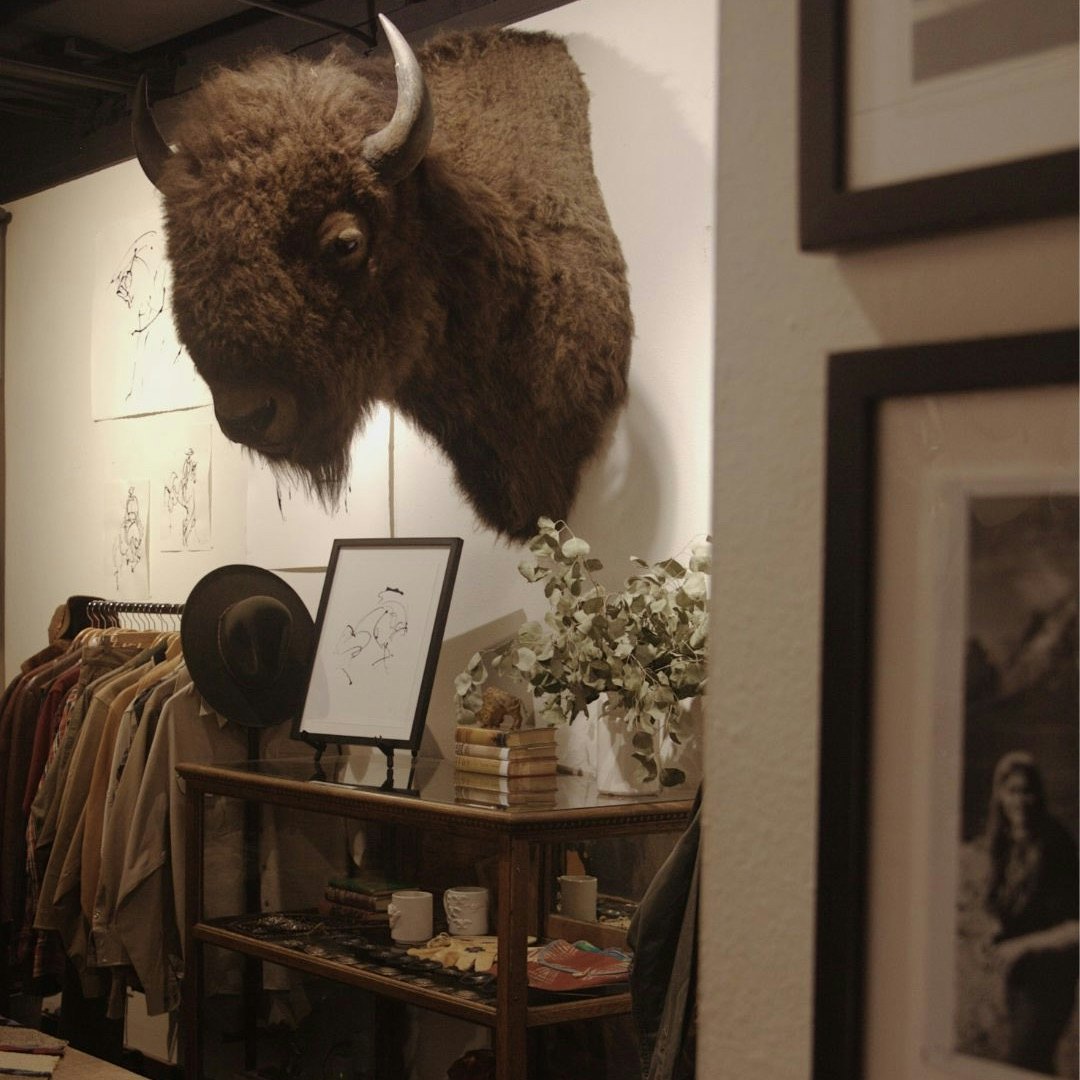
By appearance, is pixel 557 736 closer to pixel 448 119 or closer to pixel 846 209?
pixel 448 119

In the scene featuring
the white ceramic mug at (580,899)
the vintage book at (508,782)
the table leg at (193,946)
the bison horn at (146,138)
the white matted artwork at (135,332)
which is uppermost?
the bison horn at (146,138)

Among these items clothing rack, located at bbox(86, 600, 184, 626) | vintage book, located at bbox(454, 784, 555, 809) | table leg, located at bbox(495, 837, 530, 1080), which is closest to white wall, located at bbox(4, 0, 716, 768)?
clothing rack, located at bbox(86, 600, 184, 626)

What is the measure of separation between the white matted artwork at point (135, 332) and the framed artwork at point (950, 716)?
12.5 feet

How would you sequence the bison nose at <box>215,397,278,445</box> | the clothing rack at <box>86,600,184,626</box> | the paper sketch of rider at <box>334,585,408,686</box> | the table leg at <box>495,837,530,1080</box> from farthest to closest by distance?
the clothing rack at <box>86,600,184,626</box>, the bison nose at <box>215,397,278,445</box>, the paper sketch of rider at <box>334,585,408,686</box>, the table leg at <box>495,837,530,1080</box>

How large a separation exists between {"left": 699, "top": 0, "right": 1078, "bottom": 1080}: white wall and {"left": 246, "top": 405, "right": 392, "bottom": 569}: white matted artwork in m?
2.78

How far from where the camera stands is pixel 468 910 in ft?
9.20

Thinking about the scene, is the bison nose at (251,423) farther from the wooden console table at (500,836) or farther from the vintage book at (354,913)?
the vintage book at (354,913)

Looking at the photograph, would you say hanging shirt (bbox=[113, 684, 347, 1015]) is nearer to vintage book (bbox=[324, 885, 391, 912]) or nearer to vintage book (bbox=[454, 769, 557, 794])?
vintage book (bbox=[324, 885, 391, 912])

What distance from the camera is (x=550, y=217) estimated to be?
3178mm

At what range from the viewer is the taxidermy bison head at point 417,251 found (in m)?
3.11

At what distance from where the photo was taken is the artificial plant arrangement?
104 inches

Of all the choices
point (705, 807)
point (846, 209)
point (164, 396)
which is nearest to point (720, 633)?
point (705, 807)

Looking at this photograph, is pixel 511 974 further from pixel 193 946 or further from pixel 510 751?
pixel 193 946

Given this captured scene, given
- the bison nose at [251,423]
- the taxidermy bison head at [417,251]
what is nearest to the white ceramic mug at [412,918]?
the taxidermy bison head at [417,251]
